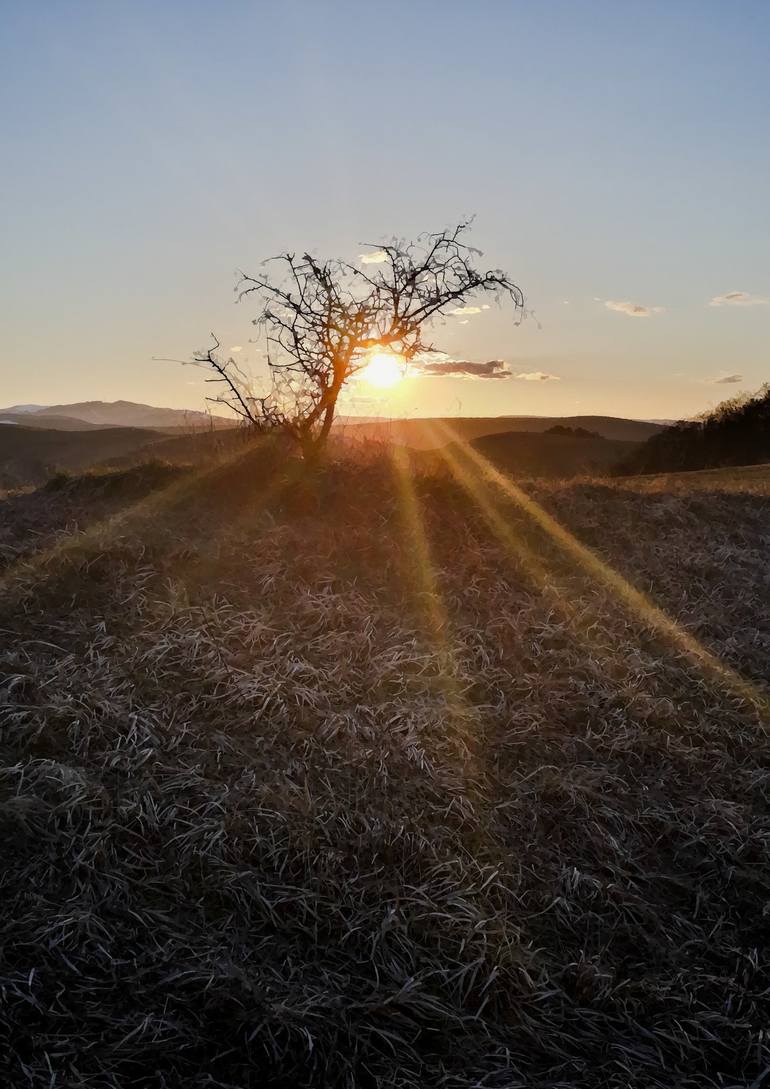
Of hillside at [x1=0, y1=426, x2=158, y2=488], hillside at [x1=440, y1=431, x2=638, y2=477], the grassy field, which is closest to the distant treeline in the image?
hillside at [x1=440, y1=431, x2=638, y2=477]

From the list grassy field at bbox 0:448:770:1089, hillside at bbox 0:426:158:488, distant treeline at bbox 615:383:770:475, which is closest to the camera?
grassy field at bbox 0:448:770:1089

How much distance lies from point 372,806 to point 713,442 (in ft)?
107

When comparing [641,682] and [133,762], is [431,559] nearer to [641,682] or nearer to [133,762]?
[641,682]

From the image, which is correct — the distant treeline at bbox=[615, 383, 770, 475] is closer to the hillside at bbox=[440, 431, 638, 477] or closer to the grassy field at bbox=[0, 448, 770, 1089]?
the hillside at bbox=[440, 431, 638, 477]

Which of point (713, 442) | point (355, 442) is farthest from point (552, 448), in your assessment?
point (355, 442)

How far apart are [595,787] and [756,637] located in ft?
9.58

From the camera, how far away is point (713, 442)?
32.8m

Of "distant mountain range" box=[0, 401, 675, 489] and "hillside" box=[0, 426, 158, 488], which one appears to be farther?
"hillside" box=[0, 426, 158, 488]

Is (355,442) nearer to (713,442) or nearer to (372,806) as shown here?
(372,806)

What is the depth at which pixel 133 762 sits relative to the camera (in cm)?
421

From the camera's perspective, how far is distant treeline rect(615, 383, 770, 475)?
101ft

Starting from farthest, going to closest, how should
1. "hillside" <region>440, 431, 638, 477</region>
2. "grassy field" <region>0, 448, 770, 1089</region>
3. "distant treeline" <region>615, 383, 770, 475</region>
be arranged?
"hillside" <region>440, 431, 638, 477</region> < "distant treeline" <region>615, 383, 770, 475</region> < "grassy field" <region>0, 448, 770, 1089</region>

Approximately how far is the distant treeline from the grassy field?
84.3 ft

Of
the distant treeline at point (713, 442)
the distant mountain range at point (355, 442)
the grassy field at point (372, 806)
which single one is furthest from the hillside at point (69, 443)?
the grassy field at point (372, 806)
